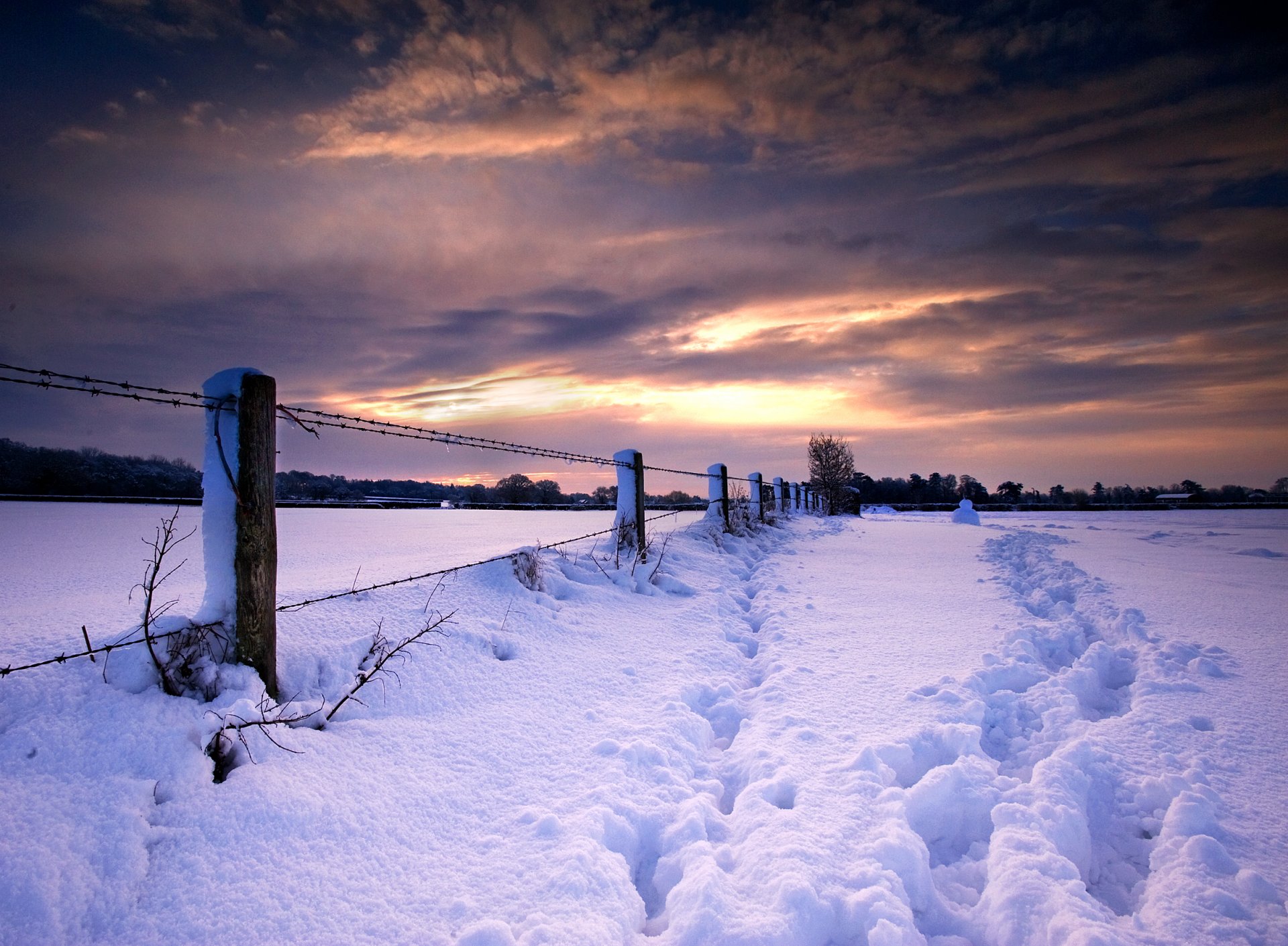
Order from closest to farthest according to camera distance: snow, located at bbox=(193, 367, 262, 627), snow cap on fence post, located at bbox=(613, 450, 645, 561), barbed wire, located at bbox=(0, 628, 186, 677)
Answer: barbed wire, located at bbox=(0, 628, 186, 677) → snow, located at bbox=(193, 367, 262, 627) → snow cap on fence post, located at bbox=(613, 450, 645, 561)

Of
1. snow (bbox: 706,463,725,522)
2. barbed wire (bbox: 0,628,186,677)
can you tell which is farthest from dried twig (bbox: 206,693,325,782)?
snow (bbox: 706,463,725,522)

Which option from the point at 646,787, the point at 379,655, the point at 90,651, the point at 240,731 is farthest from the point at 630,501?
the point at 90,651

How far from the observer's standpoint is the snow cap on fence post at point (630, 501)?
7.11 meters

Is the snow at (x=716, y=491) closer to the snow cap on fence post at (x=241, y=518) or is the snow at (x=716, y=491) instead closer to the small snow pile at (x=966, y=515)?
the snow cap on fence post at (x=241, y=518)

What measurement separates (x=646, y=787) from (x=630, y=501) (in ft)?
15.5

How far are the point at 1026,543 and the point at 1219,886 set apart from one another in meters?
11.7

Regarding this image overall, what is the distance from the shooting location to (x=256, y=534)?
8.97ft

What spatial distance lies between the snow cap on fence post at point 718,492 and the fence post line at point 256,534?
29.6ft

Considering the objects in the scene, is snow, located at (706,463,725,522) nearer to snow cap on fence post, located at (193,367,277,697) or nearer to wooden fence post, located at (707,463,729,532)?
wooden fence post, located at (707,463,729,532)

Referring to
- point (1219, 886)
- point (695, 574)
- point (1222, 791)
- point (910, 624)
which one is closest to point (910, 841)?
point (1219, 886)

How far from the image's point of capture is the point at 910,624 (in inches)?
206

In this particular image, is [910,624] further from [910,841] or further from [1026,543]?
[1026,543]

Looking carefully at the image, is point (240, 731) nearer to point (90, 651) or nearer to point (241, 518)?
point (90, 651)

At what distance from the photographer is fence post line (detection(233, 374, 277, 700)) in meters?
2.70
